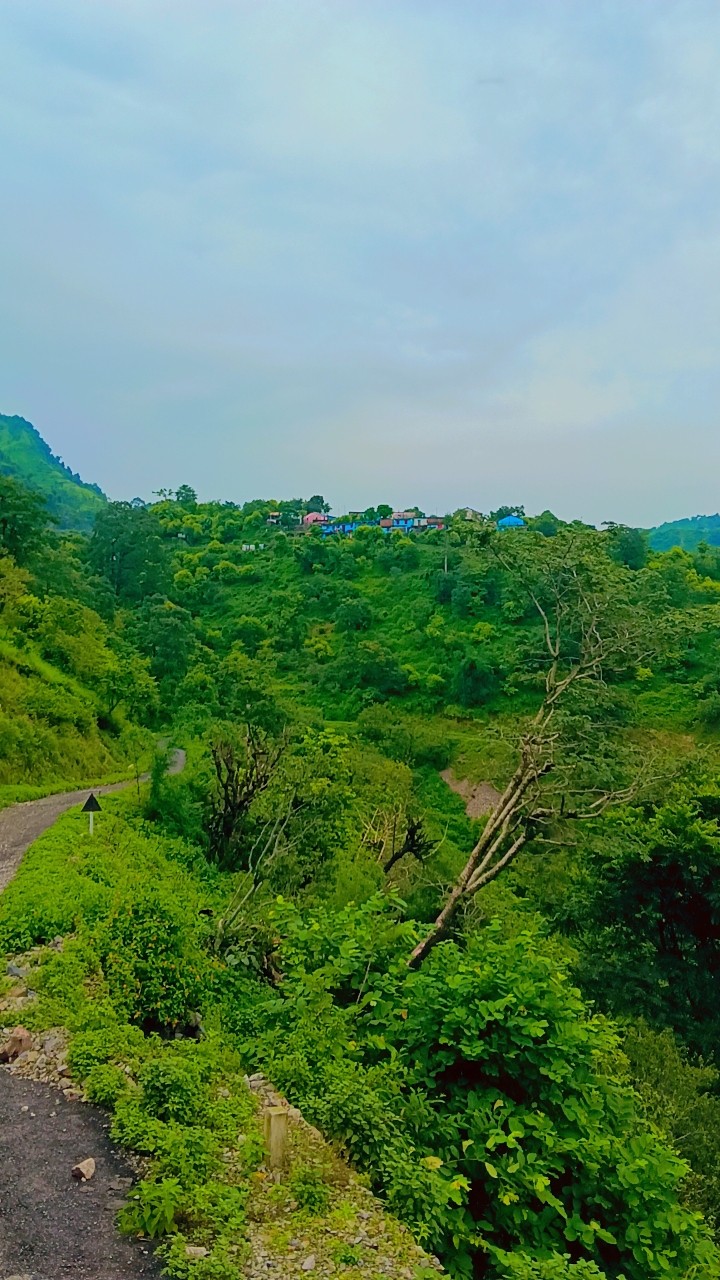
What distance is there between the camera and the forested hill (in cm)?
8944

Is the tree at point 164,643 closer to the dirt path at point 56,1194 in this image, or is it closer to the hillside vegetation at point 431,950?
the hillside vegetation at point 431,950

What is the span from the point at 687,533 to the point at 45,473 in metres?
93.1

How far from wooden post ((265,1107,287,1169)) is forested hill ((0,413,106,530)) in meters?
81.3

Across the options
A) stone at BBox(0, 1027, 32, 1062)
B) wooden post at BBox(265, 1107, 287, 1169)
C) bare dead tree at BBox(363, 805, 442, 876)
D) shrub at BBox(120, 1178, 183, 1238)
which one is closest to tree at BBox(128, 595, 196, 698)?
bare dead tree at BBox(363, 805, 442, 876)

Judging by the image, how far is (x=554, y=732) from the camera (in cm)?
1036

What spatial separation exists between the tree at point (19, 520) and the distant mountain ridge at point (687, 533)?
262 ft

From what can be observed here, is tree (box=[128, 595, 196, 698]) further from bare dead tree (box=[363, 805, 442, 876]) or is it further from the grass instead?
the grass

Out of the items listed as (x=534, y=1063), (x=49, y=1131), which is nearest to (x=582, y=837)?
(x=534, y=1063)

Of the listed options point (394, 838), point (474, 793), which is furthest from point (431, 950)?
point (474, 793)

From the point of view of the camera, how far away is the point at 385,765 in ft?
84.2

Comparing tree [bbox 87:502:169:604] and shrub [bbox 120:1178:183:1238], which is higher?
tree [bbox 87:502:169:604]

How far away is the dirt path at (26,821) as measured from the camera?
11.1m

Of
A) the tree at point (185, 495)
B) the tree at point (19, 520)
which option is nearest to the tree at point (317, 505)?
the tree at point (185, 495)

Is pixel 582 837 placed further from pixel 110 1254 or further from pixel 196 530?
pixel 196 530
